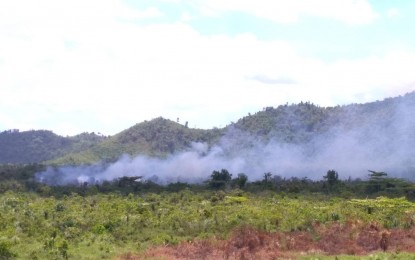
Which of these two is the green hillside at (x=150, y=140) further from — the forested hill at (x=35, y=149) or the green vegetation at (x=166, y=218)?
the green vegetation at (x=166, y=218)

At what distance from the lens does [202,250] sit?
35531 millimetres

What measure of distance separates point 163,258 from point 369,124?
318ft

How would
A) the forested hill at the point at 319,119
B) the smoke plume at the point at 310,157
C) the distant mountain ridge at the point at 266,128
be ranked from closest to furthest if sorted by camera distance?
the smoke plume at the point at 310,157, the forested hill at the point at 319,119, the distant mountain ridge at the point at 266,128

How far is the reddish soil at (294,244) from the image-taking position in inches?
1361

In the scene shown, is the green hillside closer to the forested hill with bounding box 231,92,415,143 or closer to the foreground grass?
the forested hill with bounding box 231,92,415,143

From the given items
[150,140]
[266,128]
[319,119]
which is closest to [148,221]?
[266,128]

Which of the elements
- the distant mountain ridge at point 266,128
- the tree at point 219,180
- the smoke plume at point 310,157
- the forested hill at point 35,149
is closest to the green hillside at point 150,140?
the distant mountain ridge at point 266,128

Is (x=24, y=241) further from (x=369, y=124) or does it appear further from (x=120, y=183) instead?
(x=369, y=124)

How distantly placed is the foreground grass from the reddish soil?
1.27m

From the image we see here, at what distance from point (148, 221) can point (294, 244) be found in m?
12.0

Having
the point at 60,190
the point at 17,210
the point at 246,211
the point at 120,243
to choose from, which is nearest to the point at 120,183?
the point at 60,190

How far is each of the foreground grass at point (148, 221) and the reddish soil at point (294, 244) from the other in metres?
1.27

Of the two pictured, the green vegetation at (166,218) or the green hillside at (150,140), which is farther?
the green hillside at (150,140)

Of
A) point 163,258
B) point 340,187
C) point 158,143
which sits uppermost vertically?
point 158,143
